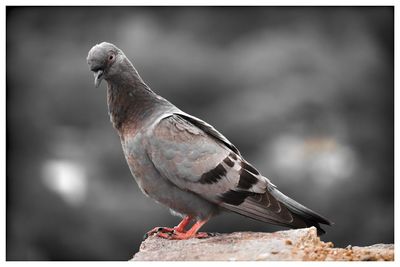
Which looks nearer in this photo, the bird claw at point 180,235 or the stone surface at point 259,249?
the stone surface at point 259,249

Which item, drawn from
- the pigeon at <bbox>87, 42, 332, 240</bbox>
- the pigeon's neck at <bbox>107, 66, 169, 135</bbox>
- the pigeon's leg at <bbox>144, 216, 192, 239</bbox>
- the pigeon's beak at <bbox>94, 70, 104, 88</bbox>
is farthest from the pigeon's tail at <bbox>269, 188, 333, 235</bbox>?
the pigeon's beak at <bbox>94, 70, 104, 88</bbox>

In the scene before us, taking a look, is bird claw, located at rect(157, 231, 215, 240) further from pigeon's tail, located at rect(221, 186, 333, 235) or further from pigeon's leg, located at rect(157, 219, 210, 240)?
pigeon's tail, located at rect(221, 186, 333, 235)

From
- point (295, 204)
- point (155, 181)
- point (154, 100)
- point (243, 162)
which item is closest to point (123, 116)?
point (154, 100)

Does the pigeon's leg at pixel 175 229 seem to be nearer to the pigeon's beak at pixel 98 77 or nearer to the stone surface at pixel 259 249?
the stone surface at pixel 259 249

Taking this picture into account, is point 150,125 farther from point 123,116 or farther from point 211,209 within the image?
point 211,209

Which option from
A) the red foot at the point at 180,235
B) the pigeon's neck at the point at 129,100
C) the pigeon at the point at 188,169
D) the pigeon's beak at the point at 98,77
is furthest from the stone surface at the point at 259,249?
the pigeon's beak at the point at 98,77

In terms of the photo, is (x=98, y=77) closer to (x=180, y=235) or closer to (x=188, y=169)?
(x=188, y=169)
